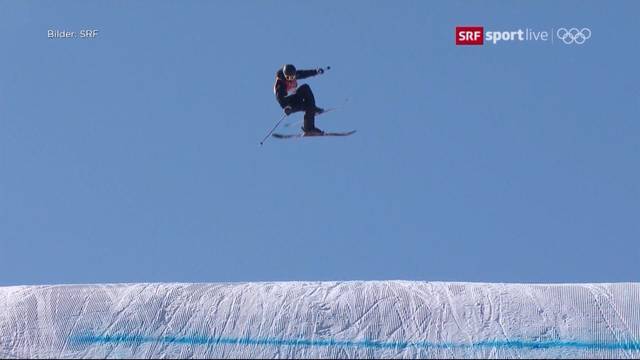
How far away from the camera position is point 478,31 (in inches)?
290

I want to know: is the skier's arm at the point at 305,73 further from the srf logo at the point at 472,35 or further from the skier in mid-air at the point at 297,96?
the srf logo at the point at 472,35

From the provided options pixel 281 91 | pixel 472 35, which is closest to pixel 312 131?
pixel 281 91

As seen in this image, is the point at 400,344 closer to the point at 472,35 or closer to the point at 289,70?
the point at 289,70

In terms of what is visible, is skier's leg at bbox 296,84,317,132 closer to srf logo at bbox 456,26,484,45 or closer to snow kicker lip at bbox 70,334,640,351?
srf logo at bbox 456,26,484,45

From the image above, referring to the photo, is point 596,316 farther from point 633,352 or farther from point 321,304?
point 321,304

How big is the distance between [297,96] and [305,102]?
70 millimetres

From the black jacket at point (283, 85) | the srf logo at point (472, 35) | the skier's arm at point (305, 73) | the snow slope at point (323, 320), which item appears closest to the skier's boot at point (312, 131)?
the black jacket at point (283, 85)

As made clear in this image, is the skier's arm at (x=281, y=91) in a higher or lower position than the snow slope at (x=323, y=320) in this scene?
higher

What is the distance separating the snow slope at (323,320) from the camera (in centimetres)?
355

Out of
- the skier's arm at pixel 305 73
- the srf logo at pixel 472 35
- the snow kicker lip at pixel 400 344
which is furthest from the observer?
the srf logo at pixel 472 35

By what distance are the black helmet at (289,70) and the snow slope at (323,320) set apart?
3.49 meters

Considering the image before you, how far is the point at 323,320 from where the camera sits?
3.66m

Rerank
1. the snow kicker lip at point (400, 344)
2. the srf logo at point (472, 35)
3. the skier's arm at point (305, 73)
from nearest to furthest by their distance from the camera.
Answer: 1. the snow kicker lip at point (400, 344)
2. the skier's arm at point (305, 73)
3. the srf logo at point (472, 35)

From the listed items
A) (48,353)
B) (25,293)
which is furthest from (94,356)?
(25,293)
